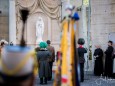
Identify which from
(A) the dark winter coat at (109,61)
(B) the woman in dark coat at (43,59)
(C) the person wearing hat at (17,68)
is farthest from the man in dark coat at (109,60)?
(C) the person wearing hat at (17,68)

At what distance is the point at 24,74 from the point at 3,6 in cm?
1734

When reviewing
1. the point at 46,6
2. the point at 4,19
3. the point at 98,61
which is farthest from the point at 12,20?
the point at 98,61

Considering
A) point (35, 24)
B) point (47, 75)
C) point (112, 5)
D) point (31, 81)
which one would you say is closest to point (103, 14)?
point (112, 5)

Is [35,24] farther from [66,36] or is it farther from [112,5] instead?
[66,36]

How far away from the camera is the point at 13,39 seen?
62.6ft

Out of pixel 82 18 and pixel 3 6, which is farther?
pixel 3 6

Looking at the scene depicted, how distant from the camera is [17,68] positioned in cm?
261

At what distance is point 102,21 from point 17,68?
14350mm

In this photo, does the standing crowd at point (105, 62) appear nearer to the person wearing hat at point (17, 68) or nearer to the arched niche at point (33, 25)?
the arched niche at point (33, 25)

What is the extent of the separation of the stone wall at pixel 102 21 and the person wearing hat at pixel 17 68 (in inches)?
543

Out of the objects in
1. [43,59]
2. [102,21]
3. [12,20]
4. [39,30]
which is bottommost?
[43,59]

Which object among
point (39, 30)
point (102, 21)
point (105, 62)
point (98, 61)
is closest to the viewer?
point (105, 62)

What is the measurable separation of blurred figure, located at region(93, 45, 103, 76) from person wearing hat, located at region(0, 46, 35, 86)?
42.7ft

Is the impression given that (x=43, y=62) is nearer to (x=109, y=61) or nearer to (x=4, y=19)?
(x=109, y=61)
